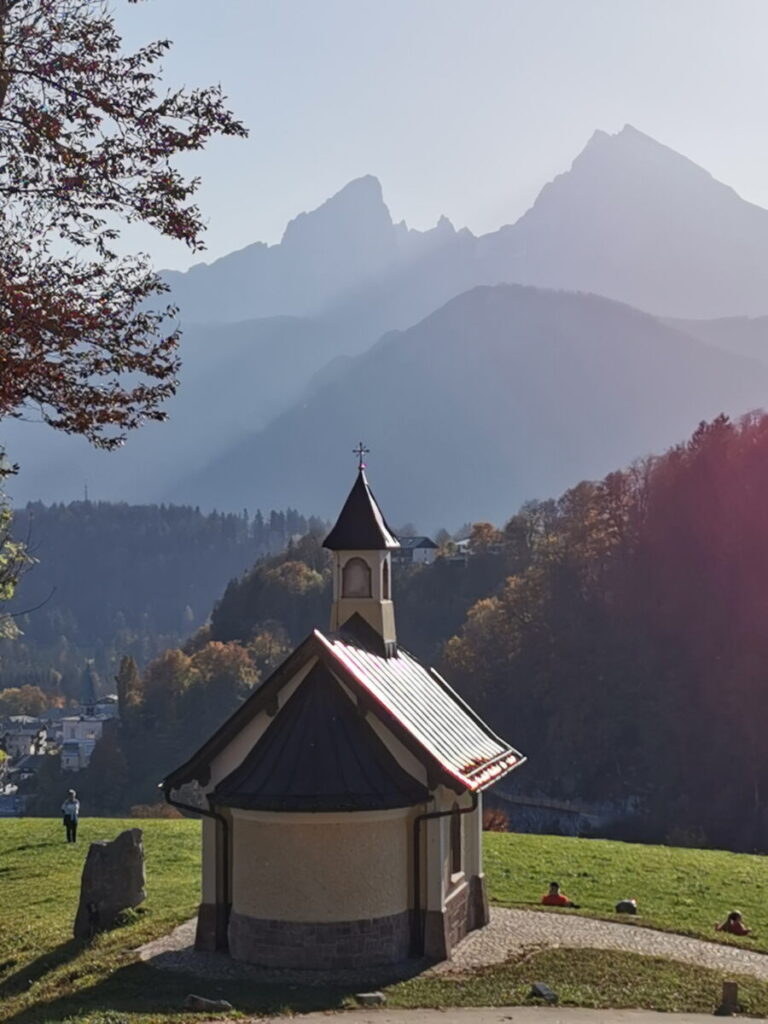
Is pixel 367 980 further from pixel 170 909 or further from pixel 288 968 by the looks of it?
pixel 170 909

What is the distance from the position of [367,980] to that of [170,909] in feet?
18.2

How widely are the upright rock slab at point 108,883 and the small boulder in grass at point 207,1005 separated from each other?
15.6 feet

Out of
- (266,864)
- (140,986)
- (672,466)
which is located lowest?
(140,986)

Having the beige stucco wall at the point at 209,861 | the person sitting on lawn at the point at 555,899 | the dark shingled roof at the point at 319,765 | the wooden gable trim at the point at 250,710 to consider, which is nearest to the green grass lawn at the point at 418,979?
the person sitting on lawn at the point at 555,899

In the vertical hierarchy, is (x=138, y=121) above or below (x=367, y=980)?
above

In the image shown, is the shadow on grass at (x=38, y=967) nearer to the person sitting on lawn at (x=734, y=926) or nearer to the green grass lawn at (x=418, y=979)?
the green grass lawn at (x=418, y=979)

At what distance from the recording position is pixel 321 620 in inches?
4311

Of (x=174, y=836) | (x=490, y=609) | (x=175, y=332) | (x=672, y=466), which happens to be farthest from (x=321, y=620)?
(x=175, y=332)

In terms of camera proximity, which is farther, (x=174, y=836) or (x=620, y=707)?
(x=620, y=707)

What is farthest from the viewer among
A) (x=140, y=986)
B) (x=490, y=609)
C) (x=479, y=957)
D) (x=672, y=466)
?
(x=490, y=609)

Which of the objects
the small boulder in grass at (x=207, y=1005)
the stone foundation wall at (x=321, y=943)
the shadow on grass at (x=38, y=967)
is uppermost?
the stone foundation wall at (x=321, y=943)

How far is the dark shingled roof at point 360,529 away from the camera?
20.1 metres

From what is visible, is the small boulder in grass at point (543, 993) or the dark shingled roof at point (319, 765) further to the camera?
the dark shingled roof at point (319, 765)

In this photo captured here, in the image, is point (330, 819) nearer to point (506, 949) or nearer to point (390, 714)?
point (390, 714)
